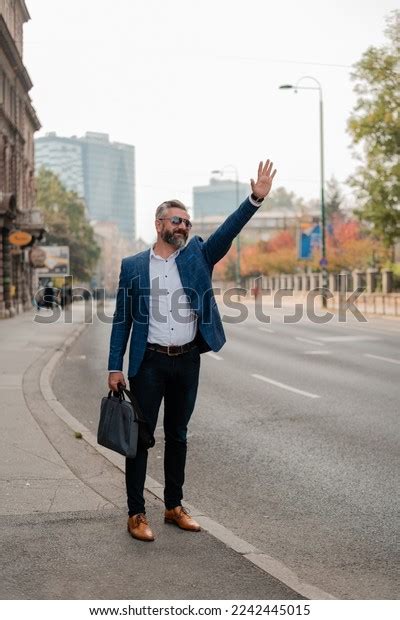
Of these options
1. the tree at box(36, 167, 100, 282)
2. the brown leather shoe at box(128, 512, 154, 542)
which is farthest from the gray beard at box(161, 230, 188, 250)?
the tree at box(36, 167, 100, 282)

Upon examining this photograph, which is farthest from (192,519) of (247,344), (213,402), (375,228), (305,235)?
(305,235)

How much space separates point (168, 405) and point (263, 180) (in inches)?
63.3

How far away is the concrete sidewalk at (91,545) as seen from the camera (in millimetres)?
4188

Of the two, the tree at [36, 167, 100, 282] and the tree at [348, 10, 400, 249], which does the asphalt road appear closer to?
the tree at [348, 10, 400, 249]

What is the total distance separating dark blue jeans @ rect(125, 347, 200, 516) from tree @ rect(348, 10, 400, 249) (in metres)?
32.6

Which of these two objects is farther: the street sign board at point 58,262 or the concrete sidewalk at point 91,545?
the street sign board at point 58,262

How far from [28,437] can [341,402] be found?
4.80m

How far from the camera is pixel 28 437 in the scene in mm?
8188

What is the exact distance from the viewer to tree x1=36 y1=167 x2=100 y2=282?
79.6 metres

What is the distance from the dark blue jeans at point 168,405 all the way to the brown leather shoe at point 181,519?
5 cm

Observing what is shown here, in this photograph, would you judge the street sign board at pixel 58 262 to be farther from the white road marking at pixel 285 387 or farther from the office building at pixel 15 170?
the white road marking at pixel 285 387

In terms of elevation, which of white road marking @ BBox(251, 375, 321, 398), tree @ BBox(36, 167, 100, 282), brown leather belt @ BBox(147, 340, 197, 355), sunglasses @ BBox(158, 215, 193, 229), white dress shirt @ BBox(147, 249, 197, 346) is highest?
tree @ BBox(36, 167, 100, 282)

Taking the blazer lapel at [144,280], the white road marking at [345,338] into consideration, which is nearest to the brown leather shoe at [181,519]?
the blazer lapel at [144,280]

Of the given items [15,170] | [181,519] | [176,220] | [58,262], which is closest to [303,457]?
[181,519]
